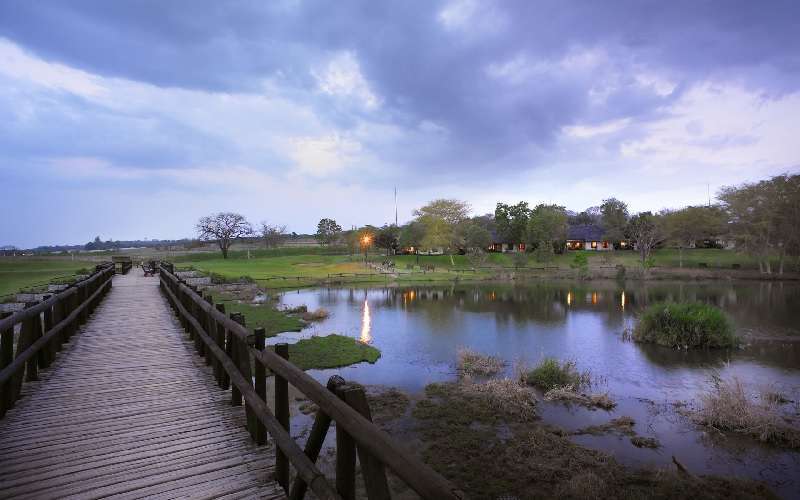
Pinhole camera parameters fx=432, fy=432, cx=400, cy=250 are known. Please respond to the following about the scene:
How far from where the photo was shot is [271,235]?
133125 millimetres

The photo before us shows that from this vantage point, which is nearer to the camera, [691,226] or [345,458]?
[345,458]

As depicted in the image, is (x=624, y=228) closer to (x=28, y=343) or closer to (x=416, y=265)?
(x=416, y=265)

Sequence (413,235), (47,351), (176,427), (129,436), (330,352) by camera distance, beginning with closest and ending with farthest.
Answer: (129,436), (176,427), (47,351), (330,352), (413,235)

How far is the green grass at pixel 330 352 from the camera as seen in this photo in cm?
2045

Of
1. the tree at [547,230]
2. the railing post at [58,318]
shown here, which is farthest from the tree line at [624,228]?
the railing post at [58,318]

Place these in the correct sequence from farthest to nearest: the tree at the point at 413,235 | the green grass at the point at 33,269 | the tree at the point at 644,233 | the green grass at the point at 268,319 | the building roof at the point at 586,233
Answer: the building roof at the point at 586,233 → the tree at the point at 413,235 → the tree at the point at 644,233 → the green grass at the point at 33,269 → the green grass at the point at 268,319

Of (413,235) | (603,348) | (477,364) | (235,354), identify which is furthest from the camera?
(413,235)

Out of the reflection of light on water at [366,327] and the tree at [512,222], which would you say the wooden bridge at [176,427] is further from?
the tree at [512,222]

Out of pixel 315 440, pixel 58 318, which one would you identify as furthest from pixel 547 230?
pixel 315 440

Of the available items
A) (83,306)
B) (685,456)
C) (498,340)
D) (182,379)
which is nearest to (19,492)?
(182,379)

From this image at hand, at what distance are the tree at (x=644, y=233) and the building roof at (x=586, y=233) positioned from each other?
8468mm

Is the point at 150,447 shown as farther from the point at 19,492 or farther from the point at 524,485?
the point at 524,485

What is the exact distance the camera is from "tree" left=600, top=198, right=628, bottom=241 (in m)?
94.7

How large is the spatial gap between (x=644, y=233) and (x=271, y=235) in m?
100
